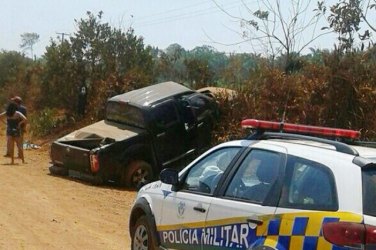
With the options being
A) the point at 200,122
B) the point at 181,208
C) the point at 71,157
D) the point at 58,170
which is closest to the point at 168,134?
the point at 200,122

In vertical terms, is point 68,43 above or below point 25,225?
above

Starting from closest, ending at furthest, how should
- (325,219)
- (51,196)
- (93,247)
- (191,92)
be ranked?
(325,219) → (93,247) → (51,196) → (191,92)

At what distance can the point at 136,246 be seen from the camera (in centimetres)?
759

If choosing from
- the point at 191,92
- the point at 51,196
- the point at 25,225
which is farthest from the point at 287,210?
the point at 191,92

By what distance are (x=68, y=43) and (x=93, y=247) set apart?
20512mm

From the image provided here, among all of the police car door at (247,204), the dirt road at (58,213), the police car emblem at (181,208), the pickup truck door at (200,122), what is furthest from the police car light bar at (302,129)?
the pickup truck door at (200,122)

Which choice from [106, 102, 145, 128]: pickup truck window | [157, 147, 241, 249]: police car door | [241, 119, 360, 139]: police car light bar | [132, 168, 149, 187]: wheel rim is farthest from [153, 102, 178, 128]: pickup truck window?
[241, 119, 360, 139]: police car light bar

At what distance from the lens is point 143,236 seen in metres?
7.45

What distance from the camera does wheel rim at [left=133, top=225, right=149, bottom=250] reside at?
738cm

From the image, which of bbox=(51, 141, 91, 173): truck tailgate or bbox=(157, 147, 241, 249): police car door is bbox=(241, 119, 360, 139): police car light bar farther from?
bbox=(51, 141, 91, 173): truck tailgate

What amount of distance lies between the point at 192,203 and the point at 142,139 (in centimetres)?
930

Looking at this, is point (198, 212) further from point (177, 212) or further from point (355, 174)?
point (355, 174)

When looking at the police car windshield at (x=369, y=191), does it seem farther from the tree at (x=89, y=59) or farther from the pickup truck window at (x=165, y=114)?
the tree at (x=89, y=59)

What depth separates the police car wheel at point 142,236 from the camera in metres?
7.18
